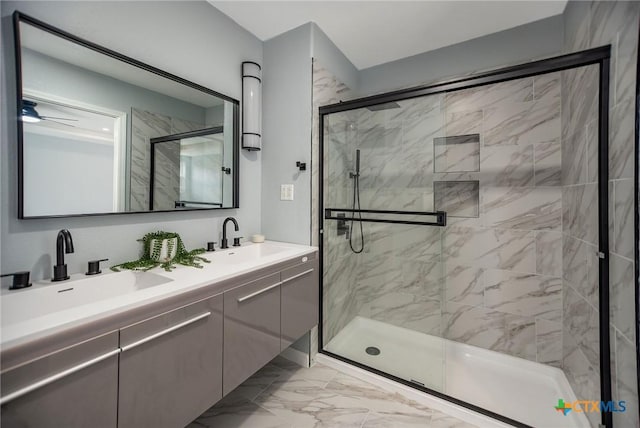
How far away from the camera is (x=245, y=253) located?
1938 millimetres

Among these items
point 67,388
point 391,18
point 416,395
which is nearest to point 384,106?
point 391,18

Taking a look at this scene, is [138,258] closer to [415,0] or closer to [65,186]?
[65,186]

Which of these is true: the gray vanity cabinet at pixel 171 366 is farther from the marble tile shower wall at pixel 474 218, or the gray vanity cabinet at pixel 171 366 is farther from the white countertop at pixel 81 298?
the marble tile shower wall at pixel 474 218

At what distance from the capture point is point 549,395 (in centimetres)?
175

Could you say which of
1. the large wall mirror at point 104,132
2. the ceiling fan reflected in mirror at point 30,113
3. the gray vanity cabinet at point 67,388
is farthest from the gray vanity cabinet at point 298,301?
the ceiling fan reflected in mirror at point 30,113

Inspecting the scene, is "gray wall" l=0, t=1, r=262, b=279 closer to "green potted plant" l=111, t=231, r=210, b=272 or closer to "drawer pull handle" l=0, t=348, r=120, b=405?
"green potted plant" l=111, t=231, r=210, b=272

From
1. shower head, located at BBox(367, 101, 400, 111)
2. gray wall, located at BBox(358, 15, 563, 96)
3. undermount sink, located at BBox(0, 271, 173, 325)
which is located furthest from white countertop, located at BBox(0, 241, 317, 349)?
gray wall, located at BBox(358, 15, 563, 96)

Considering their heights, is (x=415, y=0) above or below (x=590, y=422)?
above

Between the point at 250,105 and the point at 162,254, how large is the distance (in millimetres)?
1249

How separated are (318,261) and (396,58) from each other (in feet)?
6.79

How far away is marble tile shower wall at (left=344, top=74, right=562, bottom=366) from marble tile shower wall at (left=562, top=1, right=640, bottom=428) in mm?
120

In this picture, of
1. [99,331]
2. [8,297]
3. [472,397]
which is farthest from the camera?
[472,397]

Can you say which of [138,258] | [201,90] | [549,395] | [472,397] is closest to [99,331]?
[138,258]

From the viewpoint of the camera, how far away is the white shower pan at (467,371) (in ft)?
5.36
